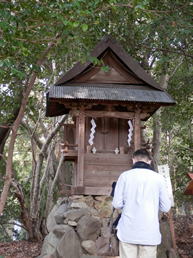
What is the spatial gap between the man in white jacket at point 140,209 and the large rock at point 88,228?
3466 mm

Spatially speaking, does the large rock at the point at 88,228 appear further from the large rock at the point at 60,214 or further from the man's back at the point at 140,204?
the man's back at the point at 140,204

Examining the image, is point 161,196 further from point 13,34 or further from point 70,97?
point 70,97

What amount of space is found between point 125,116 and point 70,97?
60.7 inches


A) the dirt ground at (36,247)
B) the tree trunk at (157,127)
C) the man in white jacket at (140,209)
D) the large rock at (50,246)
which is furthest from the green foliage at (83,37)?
the large rock at (50,246)

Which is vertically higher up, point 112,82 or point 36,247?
point 112,82

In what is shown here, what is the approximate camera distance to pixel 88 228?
7391 mm

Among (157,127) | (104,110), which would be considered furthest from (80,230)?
(157,127)

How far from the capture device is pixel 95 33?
344 inches

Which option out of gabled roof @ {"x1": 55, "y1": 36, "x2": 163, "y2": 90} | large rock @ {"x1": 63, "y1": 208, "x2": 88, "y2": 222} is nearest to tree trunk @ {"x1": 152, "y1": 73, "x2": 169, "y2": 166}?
gabled roof @ {"x1": 55, "y1": 36, "x2": 163, "y2": 90}

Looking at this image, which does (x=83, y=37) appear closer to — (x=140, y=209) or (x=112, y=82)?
(x=112, y=82)

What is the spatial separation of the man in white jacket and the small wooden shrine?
4087 millimetres

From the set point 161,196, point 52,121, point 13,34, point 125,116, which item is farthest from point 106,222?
point 52,121

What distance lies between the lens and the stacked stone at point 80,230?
23.2ft

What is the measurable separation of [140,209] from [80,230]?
12.5 feet
